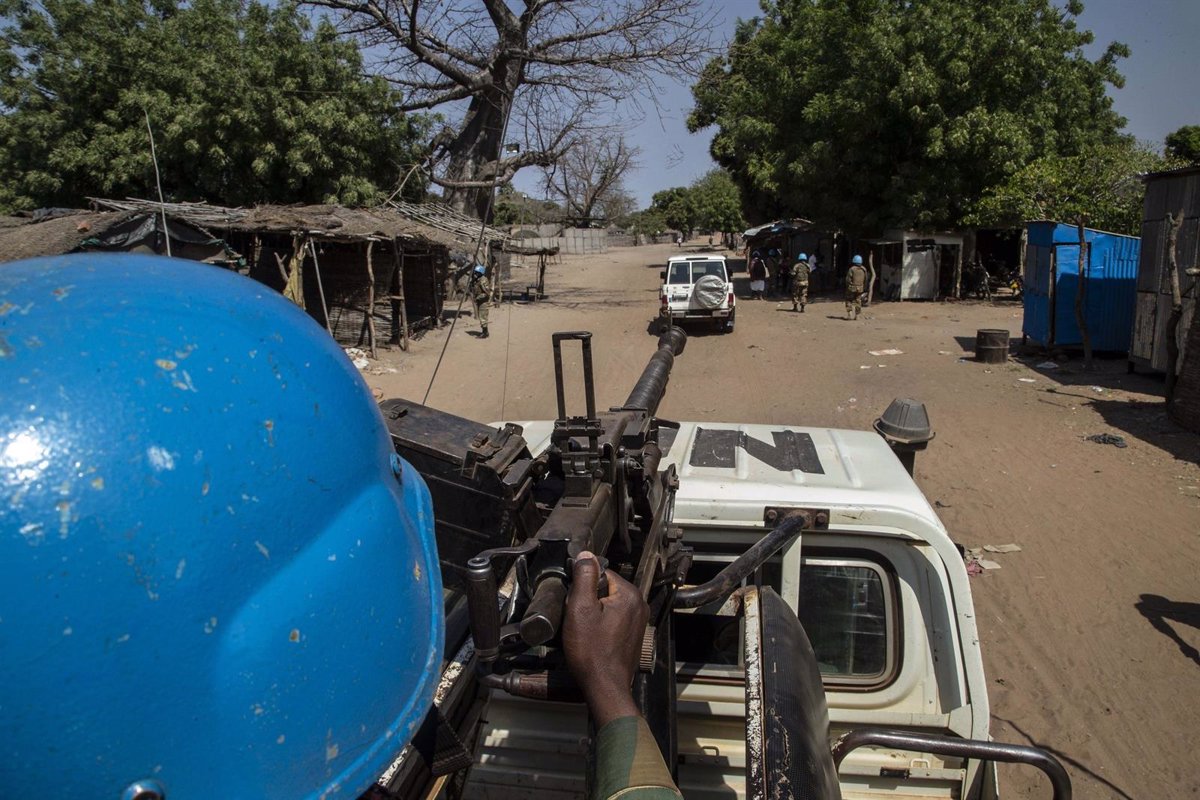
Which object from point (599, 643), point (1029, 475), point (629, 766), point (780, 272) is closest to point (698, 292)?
point (1029, 475)

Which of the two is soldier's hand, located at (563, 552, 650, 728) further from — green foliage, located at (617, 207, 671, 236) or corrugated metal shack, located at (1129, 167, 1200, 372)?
green foliage, located at (617, 207, 671, 236)

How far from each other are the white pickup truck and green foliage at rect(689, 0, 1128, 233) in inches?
826

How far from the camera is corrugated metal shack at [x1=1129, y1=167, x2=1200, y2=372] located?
1098 centimetres

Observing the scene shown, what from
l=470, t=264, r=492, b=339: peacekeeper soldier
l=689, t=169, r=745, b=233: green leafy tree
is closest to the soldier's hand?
l=470, t=264, r=492, b=339: peacekeeper soldier

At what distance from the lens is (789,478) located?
9.33 feet

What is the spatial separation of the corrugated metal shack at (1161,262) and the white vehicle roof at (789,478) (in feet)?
33.7

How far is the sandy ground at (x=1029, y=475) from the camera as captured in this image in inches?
188

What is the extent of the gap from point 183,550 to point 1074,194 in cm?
2290

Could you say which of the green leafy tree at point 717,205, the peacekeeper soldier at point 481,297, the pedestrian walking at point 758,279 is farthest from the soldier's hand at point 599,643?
the green leafy tree at point 717,205

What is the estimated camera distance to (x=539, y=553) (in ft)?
4.89

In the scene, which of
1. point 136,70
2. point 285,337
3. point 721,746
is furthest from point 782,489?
point 136,70

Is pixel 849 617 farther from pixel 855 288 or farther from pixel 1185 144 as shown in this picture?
pixel 1185 144

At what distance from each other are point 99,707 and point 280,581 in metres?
0.22

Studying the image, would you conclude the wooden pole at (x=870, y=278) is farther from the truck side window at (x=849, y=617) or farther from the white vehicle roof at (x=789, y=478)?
the truck side window at (x=849, y=617)
